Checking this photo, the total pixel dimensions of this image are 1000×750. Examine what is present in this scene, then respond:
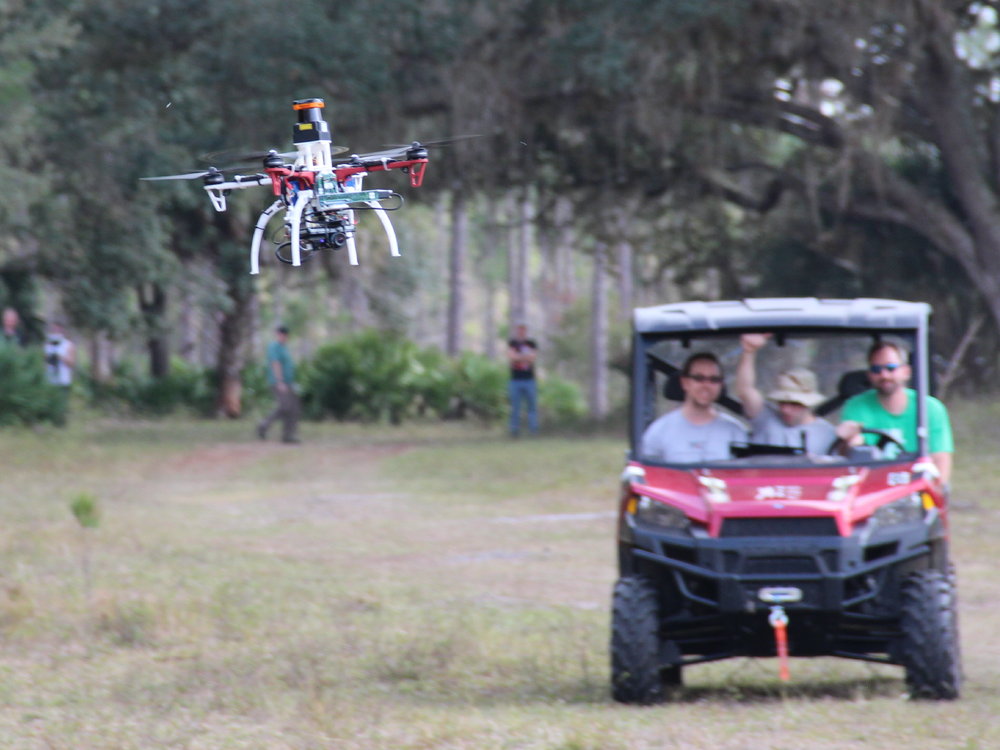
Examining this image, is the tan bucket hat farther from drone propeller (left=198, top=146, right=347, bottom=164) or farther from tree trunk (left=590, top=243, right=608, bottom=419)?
tree trunk (left=590, top=243, right=608, bottom=419)

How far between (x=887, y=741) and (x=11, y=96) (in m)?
14.8

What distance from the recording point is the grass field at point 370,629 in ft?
21.2

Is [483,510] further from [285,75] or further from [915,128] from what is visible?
[915,128]

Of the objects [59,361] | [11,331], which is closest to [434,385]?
[59,361]

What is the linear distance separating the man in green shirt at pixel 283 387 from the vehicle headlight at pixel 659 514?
46.4 ft

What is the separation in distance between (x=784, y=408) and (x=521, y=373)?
55.9ft

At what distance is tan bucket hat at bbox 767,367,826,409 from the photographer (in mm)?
7078

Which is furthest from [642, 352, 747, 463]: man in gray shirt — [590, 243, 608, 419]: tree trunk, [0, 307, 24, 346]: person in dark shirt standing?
[590, 243, 608, 419]: tree trunk

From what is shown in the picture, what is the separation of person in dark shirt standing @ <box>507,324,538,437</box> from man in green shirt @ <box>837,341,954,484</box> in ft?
54.6

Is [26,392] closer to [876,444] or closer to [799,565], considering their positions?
[876,444]

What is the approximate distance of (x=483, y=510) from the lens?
16391 millimetres

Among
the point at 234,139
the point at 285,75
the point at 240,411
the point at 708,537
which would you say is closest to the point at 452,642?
the point at 708,537

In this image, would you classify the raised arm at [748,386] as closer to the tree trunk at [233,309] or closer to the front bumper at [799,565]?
the front bumper at [799,565]

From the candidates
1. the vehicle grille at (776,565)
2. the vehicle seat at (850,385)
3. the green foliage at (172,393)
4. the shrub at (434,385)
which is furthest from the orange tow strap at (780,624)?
the green foliage at (172,393)
